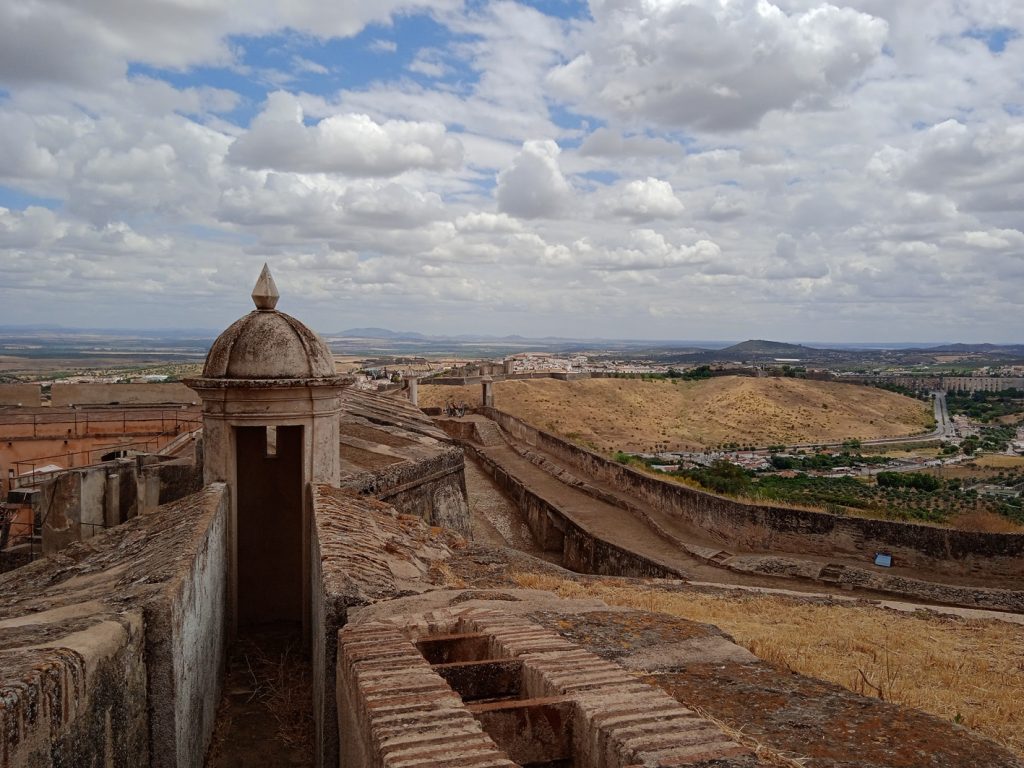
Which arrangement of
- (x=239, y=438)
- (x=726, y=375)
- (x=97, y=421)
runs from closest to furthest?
(x=239, y=438), (x=97, y=421), (x=726, y=375)

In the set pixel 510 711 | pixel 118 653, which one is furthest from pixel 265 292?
pixel 510 711

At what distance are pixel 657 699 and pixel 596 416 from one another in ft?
153

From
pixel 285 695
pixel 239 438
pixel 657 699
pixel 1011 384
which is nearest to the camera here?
pixel 657 699

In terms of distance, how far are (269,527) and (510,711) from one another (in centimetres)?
647

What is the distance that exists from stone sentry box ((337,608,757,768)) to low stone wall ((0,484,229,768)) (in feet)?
3.27

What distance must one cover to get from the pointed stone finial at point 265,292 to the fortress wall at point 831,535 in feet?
30.1

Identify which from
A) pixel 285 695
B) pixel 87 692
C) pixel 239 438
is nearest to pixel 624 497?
pixel 239 438

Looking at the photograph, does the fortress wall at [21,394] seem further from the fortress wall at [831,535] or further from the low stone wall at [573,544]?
the fortress wall at [831,535]

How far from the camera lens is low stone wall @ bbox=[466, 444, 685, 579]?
43.4 feet

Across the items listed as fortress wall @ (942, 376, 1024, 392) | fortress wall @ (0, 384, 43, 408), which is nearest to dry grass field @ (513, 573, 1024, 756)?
fortress wall @ (0, 384, 43, 408)

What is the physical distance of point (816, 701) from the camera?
10.2 ft

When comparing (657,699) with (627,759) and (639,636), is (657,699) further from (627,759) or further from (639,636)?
(639,636)

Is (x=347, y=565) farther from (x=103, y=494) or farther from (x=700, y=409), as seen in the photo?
(x=700, y=409)

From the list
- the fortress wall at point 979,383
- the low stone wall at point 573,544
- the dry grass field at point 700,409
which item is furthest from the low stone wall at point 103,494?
the fortress wall at point 979,383
